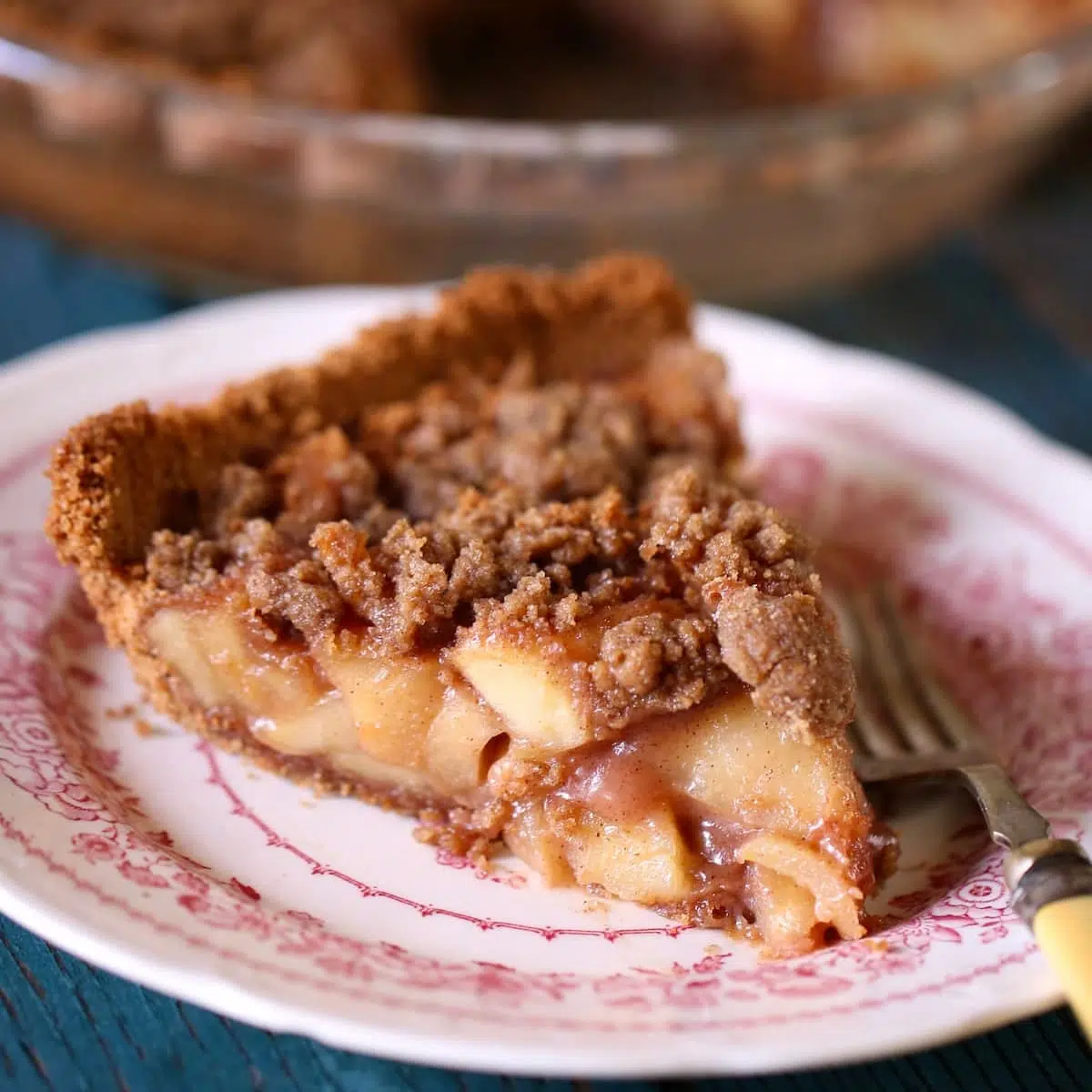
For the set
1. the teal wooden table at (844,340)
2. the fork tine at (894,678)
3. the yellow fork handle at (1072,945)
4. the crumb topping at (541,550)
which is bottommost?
the teal wooden table at (844,340)

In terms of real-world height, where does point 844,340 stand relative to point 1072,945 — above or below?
below

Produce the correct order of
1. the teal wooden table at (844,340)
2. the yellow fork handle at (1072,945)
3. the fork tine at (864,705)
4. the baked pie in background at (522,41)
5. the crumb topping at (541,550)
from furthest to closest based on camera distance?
the baked pie in background at (522,41) < the fork tine at (864,705) < the crumb topping at (541,550) < the teal wooden table at (844,340) < the yellow fork handle at (1072,945)

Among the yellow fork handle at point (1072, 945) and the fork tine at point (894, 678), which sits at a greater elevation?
the yellow fork handle at point (1072, 945)

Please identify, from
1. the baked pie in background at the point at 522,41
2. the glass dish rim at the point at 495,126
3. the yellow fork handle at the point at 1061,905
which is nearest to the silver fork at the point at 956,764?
the yellow fork handle at the point at 1061,905

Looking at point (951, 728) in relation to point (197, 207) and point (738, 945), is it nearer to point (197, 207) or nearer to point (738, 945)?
point (738, 945)

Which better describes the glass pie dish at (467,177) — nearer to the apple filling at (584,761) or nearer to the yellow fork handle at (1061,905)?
the apple filling at (584,761)

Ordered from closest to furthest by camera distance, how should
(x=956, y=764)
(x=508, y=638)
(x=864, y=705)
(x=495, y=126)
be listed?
(x=508, y=638) → (x=956, y=764) → (x=864, y=705) → (x=495, y=126)

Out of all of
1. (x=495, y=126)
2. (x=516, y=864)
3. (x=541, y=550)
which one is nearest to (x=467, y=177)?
(x=495, y=126)

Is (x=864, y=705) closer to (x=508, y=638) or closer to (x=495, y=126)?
(x=508, y=638)
